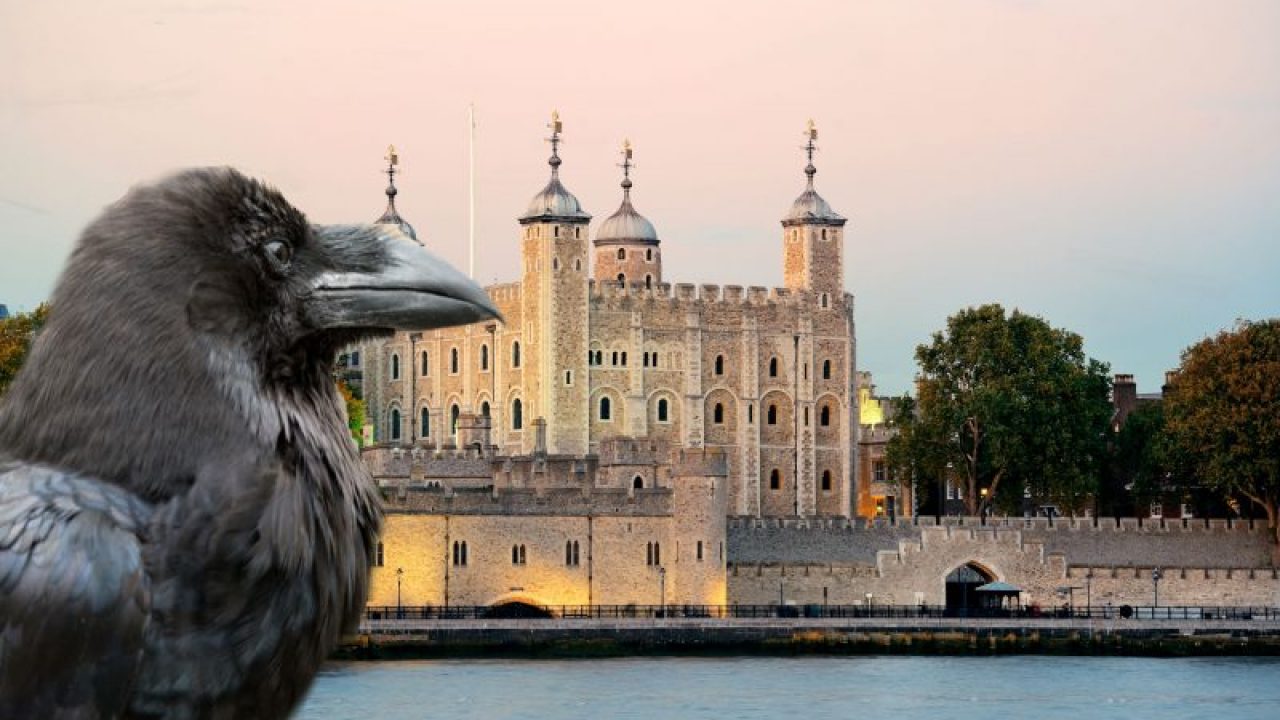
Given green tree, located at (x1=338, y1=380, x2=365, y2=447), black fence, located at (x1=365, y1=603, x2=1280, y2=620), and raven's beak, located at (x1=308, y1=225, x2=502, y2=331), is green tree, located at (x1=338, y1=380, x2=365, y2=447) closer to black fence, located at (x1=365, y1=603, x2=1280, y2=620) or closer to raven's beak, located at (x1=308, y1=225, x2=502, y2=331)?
black fence, located at (x1=365, y1=603, x2=1280, y2=620)

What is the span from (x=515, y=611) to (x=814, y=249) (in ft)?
84.7

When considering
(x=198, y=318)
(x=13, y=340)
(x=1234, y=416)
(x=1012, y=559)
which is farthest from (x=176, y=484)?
(x=1234, y=416)

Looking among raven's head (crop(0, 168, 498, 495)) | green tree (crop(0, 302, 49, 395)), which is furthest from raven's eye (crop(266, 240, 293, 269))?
green tree (crop(0, 302, 49, 395))

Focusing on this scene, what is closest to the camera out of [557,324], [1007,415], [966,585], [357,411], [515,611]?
[515,611]

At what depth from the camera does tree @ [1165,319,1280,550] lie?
5953 cm

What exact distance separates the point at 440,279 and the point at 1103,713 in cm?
4056

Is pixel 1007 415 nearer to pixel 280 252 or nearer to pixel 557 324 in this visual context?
pixel 557 324

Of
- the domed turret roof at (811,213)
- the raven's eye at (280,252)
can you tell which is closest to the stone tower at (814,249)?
the domed turret roof at (811,213)

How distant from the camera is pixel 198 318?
9.62ft

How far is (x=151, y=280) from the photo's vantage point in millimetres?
2908

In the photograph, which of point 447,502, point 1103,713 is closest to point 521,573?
point 447,502

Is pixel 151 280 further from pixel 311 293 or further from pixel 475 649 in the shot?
pixel 475 649

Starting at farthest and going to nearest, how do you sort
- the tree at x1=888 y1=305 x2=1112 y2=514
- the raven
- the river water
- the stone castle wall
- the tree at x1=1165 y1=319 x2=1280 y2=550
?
the tree at x1=888 y1=305 x2=1112 y2=514
the tree at x1=1165 y1=319 x2=1280 y2=550
the stone castle wall
the river water
the raven

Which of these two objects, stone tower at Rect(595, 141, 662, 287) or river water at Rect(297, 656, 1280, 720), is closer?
river water at Rect(297, 656, 1280, 720)
